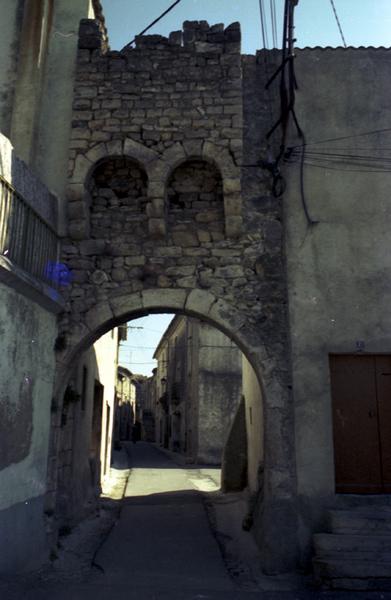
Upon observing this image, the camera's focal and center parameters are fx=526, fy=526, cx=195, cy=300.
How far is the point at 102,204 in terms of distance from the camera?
6.45 meters

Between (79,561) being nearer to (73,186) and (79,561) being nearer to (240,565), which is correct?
(240,565)

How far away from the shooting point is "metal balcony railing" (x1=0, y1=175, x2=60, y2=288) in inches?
190

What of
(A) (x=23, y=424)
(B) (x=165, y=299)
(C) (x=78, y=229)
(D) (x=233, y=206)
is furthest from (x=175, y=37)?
(A) (x=23, y=424)

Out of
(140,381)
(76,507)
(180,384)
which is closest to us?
(76,507)

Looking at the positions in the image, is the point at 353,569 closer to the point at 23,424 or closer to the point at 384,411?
the point at 384,411

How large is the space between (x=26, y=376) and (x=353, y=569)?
3508mm

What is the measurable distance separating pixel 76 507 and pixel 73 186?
4480mm

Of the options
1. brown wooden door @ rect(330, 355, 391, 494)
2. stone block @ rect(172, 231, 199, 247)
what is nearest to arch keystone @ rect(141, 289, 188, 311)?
stone block @ rect(172, 231, 199, 247)

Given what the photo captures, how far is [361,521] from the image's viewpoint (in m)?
5.07

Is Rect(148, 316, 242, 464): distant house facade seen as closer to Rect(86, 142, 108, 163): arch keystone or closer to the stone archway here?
the stone archway

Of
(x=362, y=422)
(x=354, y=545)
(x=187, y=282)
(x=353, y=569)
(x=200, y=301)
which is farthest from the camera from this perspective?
(x=187, y=282)

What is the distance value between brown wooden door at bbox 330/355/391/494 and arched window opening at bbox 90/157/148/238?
285 centimetres

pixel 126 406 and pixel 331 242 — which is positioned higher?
pixel 331 242

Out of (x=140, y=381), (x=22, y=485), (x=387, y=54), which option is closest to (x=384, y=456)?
(x=22, y=485)
